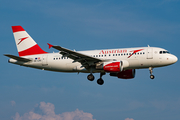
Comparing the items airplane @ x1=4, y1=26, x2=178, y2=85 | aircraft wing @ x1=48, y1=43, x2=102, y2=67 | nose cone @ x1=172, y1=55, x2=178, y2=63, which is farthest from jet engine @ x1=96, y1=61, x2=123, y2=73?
nose cone @ x1=172, y1=55, x2=178, y2=63

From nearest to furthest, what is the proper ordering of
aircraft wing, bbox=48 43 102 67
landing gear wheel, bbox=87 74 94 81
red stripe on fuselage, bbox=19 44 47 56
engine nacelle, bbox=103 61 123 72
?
aircraft wing, bbox=48 43 102 67 → engine nacelle, bbox=103 61 123 72 → landing gear wheel, bbox=87 74 94 81 → red stripe on fuselage, bbox=19 44 47 56

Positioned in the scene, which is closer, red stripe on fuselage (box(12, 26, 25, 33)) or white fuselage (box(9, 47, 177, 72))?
white fuselage (box(9, 47, 177, 72))

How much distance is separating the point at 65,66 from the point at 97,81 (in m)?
5.64

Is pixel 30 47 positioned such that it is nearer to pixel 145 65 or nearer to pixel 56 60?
pixel 56 60

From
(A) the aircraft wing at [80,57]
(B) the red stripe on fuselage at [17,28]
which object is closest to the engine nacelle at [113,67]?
(A) the aircraft wing at [80,57]

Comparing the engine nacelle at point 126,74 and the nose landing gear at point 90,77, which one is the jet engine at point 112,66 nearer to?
the nose landing gear at point 90,77

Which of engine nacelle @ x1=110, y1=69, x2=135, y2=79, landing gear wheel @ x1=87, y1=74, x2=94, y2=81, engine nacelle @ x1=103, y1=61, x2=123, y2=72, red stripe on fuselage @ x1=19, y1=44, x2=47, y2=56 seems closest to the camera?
engine nacelle @ x1=103, y1=61, x2=123, y2=72

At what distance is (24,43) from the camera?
4462cm

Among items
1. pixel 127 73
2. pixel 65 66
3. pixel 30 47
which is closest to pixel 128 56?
pixel 127 73

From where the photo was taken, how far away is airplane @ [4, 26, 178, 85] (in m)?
37.8

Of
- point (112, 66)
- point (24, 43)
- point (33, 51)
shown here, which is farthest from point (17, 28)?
point (112, 66)

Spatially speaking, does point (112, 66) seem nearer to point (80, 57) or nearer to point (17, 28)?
point (80, 57)

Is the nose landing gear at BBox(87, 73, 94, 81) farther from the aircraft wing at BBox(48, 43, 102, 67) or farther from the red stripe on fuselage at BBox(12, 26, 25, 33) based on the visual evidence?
the red stripe on fuselage at BBox(12, 26, 25, 33)

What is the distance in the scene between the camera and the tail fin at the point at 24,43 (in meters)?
43.6
